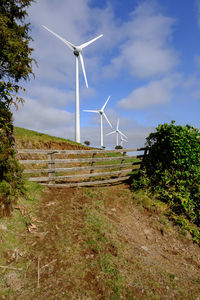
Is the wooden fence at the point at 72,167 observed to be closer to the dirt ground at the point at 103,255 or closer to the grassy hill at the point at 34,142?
the grassy hill at the point at 34,142

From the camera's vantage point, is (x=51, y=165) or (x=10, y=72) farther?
(x=51, y=165)

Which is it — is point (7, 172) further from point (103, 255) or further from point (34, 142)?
point (34, 142)

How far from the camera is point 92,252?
4098 mm

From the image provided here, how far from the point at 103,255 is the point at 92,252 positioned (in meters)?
0.29

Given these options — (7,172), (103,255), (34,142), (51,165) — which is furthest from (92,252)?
A: (34,142)

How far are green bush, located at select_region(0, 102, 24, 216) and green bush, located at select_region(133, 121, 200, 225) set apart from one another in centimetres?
555

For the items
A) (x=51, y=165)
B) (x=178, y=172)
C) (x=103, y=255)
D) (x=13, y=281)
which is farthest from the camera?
(x=51, y=165)

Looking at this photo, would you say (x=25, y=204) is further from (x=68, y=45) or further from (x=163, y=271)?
(x=68, y=45)

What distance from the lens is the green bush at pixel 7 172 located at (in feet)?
15.4

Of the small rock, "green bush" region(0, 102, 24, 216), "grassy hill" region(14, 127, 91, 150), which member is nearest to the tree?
"green bush" region(0, 102, 24, 216)

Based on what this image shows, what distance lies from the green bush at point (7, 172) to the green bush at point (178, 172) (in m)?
5.55

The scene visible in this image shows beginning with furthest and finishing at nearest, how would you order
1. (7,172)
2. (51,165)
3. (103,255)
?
1. (51,165)
2. (7,172)
3. (103,255)

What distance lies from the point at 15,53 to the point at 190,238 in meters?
8.87

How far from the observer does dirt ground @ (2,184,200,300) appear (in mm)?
3213
